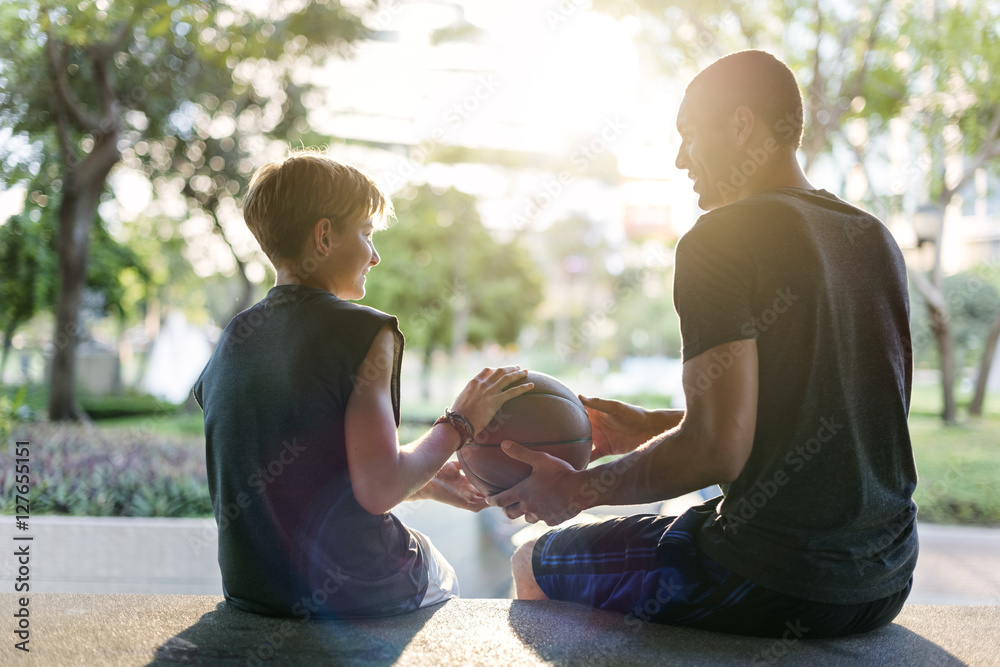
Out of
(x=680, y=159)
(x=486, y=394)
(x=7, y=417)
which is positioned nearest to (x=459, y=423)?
(x=486, y=394)

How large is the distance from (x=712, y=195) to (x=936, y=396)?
62.0ft

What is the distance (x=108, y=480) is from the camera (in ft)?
20.0

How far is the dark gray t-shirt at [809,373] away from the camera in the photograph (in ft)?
5.59

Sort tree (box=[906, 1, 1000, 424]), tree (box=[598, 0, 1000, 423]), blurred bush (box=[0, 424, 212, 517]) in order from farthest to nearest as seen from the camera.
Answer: tree (box=[906, 1, 1000, 424]) → tree (box=[598, 0, 1000, 423]) → blurred bush (box=[0, 424, 212, 517])

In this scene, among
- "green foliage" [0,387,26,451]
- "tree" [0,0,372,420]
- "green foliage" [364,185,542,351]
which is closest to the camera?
"green foliage" [0,387,26,451]

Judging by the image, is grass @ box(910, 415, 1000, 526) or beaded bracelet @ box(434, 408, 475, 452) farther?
grass @ box(910, 415, 1000, 526)

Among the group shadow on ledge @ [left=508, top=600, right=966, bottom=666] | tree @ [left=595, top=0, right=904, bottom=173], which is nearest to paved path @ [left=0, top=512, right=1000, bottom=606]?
shadow on ledge @ [left=508, top=600, right=966, bottom=666]

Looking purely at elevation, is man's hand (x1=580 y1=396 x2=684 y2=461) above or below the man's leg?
above

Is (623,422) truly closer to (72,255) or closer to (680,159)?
(680,159)

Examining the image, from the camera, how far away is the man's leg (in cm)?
236

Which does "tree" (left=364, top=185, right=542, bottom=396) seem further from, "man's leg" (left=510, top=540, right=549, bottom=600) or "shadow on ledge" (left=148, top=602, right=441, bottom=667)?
"shadow on ledge" (left=148, top=602, right=441, bottom=667)

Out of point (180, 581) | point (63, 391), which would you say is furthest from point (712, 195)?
point (63, 391)

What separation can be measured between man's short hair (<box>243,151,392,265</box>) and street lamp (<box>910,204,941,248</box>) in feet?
33.6

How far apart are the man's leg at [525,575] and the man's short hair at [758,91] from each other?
1.38m
